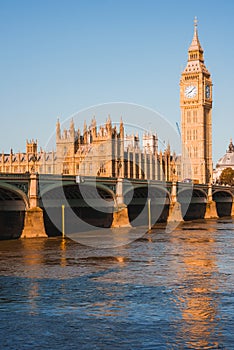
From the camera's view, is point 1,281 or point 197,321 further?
point 1,281

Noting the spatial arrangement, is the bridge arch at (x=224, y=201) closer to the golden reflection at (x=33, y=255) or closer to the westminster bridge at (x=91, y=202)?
the westminster bridge at (x=91, y=202)

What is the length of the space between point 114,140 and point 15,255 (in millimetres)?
71914

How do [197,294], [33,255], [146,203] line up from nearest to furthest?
[197,294], [33,255], [146,203]

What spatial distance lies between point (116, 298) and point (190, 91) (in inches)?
5392

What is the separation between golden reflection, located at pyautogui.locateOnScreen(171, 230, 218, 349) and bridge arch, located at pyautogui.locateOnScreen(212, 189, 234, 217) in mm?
64488

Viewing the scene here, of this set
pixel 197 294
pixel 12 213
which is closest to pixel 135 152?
pixel 12 213

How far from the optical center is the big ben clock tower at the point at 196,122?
6240 inches

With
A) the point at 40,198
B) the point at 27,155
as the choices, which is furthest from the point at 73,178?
the point at 27,155

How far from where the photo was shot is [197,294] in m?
28.2

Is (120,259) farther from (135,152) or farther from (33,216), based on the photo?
(135,152)

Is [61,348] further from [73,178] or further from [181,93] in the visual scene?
[181,93]

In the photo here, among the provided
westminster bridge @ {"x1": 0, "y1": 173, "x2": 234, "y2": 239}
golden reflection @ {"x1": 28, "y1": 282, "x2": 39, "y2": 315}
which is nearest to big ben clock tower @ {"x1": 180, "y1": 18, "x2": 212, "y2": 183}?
westminster bridge @ {"x1": 0, "y1": 173, "x2": 234, "y2": 239}

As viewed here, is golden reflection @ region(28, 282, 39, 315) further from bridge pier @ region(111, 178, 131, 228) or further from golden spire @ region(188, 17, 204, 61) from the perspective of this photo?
golden spire @ region(188, 17, 204, 61)

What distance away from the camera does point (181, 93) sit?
161750 mm
